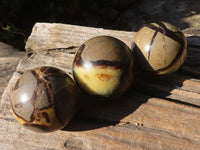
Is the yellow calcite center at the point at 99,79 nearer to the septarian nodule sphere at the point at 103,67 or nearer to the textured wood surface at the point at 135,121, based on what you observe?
the septarian nodule sphere at the point at 103,67

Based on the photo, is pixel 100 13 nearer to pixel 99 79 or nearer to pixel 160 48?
pixel 160 48

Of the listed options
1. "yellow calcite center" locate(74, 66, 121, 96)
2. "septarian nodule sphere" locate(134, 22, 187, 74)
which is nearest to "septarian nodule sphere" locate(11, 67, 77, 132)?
"yellow calcite center" locate(74, 66, 121, 96)

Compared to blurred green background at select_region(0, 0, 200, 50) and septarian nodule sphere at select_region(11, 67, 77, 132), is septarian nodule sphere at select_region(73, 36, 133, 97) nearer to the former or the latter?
septarian nodule sphere at select_region(11, 67, 77, 132)

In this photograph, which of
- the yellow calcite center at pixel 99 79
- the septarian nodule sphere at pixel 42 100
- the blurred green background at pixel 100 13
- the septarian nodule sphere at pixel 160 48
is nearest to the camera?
the septarian nodule sphere at pixel 42 100

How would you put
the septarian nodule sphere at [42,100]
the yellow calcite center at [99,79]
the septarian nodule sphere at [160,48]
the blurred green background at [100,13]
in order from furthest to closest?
the blurred green background at [100,13]
the septarian nodule sphere at [160,48]
the yellow calcite center at [99,79]
the septarian nodule sphere at [42,100]

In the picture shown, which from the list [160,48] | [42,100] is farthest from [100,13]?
[42,100]

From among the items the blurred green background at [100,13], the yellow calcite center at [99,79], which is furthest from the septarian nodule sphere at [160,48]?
the blurred green background at [100,13]
